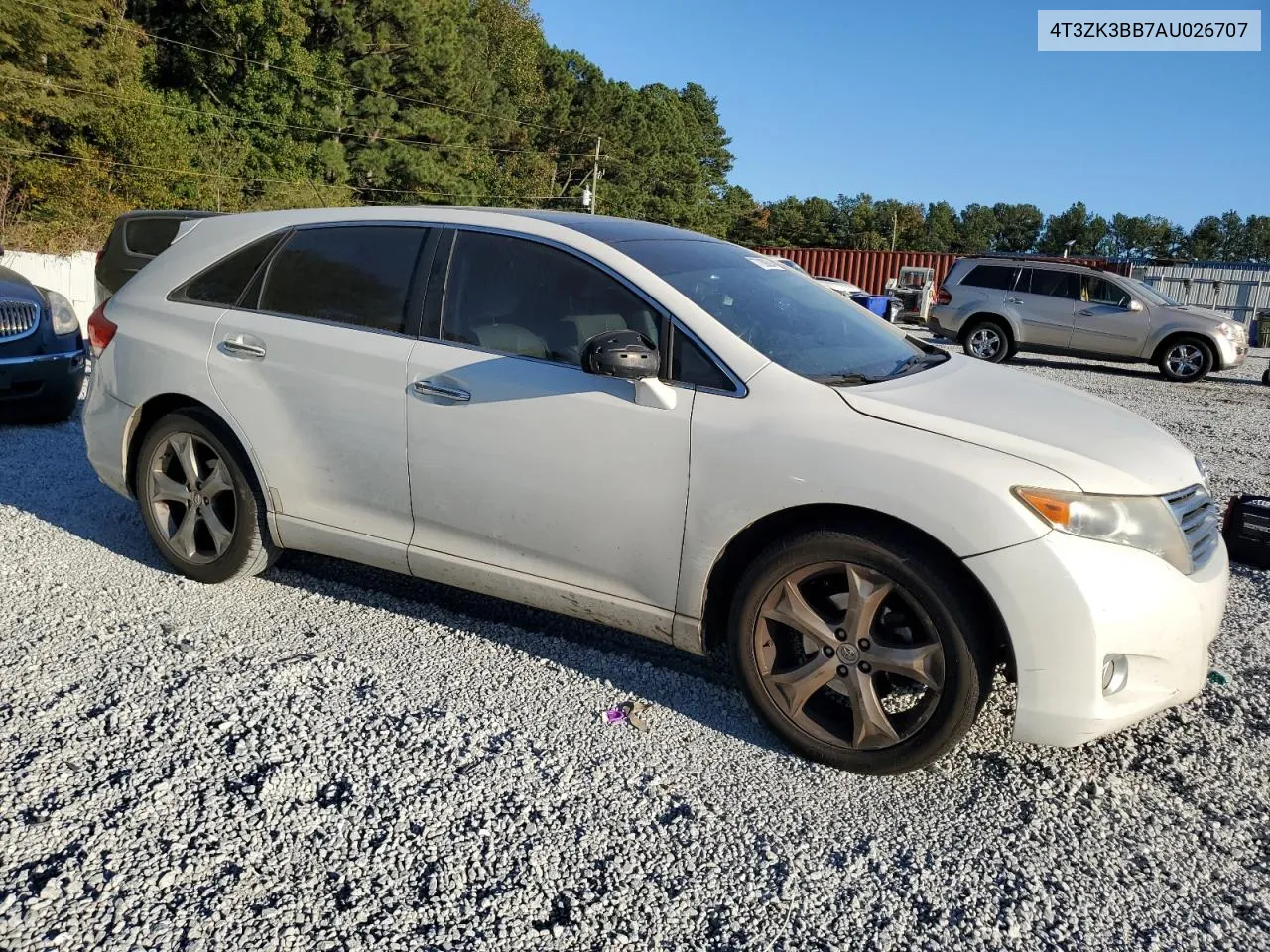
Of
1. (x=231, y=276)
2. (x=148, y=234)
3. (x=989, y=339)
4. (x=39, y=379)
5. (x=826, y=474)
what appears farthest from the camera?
(x=989, y=339)

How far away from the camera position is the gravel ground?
7.78ft

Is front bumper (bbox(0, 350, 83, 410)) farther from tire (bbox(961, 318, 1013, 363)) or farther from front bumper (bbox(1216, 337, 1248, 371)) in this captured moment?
front bumper (bbox(1216, 337, 1248, 371))

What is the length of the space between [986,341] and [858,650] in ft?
51.7

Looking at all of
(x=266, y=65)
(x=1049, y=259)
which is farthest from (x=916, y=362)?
(x=266, y=65)

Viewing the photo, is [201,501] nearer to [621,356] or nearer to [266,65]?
[621,356]

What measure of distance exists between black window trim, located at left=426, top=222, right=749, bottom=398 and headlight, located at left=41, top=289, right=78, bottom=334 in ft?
16.7

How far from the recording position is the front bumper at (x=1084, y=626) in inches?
106

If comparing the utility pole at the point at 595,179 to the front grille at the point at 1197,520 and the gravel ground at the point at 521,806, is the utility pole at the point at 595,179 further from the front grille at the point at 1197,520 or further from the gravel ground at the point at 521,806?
the front grille at the point at 1197,520

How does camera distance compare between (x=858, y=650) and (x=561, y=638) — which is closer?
(x=858, y=650)

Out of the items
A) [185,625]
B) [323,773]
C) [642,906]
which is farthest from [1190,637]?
[185,625]

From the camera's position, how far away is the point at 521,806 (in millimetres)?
2807

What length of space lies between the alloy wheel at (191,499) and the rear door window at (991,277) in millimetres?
15744

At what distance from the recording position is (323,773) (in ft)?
9.61

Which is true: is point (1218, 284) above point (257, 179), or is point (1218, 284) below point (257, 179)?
below
